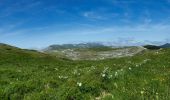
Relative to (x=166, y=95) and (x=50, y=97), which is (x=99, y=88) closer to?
(x=50, y=97)

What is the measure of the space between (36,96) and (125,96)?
13.2 feet

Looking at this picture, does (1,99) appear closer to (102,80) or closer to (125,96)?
(102,80)

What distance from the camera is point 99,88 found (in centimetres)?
1242

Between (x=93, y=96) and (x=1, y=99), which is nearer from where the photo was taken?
(x=93, y=96)

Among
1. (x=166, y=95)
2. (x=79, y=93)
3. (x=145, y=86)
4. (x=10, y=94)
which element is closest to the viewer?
(x=166, y=95)

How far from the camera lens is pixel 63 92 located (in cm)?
1181

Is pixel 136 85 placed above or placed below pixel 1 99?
above

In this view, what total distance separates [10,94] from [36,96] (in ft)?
6.19

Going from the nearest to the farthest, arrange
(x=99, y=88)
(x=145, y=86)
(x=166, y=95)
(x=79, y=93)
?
(x=166, y=95)
(x=145, y=86)
(x=79, y=93)
(x=99, y=88)

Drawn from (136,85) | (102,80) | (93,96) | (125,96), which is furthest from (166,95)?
(102,80)

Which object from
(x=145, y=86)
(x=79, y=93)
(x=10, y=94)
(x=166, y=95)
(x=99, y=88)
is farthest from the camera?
(x=10, y=94)

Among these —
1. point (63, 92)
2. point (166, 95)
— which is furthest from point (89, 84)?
point (166, 95)

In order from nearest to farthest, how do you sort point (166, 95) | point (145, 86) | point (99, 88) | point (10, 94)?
point (166, 95), point (145, 86), point (99, 88), point (10, 94)

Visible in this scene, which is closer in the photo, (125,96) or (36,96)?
(125,96)
